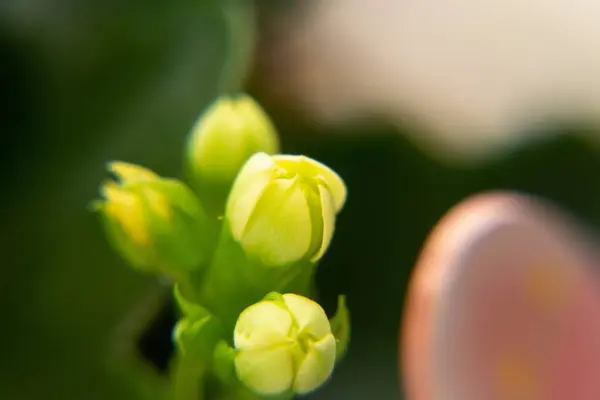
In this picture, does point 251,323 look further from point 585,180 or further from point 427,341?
point 585,180

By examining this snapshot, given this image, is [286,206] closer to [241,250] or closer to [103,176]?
[241,250]

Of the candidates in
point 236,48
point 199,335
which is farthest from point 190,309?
point 236,48

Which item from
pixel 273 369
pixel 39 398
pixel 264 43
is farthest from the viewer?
pixel 264 43

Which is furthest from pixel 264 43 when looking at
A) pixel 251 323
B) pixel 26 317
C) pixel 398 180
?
pixel 251 323

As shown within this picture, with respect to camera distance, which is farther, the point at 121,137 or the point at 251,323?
the point at 121,137

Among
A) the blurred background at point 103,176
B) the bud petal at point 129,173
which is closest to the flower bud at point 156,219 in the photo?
the bud petal at point 129,173

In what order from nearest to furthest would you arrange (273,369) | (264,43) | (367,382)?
(273,369)
(367,382)
(264,43)

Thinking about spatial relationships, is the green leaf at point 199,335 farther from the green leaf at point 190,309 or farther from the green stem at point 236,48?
the green stem at point 236,48
